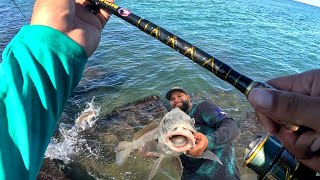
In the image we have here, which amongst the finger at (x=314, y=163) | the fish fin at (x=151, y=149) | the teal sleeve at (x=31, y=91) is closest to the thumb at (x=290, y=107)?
the finger at (x=314, y=163)

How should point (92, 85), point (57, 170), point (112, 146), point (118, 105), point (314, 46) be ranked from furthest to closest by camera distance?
point (314, 46) < point (92, 85) < point (118, 105) < point (112, 146) < point (57, 170)

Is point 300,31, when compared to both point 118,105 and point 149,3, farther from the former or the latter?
point 118,105

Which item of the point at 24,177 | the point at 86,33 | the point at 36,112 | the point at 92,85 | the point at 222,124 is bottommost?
the point at 92,85

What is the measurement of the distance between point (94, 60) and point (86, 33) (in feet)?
40.3

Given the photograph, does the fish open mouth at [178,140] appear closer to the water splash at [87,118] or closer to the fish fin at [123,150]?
the fish fin at [123,150]

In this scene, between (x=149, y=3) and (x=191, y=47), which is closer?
(x=191, y=47)

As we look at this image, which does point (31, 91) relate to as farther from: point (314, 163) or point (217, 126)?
point (217, 126)

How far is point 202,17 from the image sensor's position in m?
23.6

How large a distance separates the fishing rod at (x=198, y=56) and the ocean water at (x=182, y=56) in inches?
310

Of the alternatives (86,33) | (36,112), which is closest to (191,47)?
(86,33)

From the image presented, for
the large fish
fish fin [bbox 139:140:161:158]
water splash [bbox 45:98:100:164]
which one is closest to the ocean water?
water splash [bbox 45:98:100:164]

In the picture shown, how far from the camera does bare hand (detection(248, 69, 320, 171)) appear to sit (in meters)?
1.63

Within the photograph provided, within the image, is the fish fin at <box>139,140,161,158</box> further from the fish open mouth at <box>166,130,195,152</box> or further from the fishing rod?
the fishing rod

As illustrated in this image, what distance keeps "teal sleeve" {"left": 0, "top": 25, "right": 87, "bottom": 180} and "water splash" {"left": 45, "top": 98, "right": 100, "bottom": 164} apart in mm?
6857
